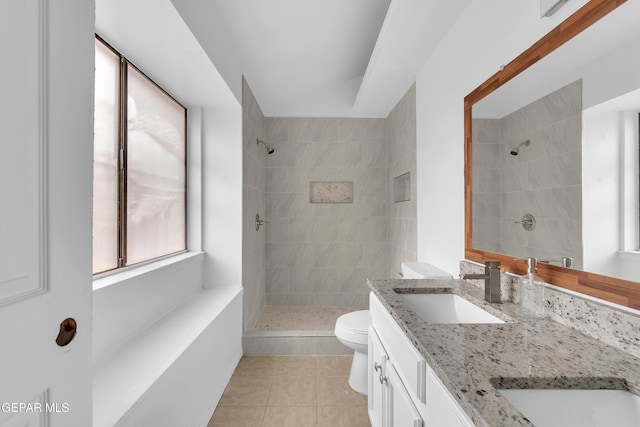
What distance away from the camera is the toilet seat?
2090mm

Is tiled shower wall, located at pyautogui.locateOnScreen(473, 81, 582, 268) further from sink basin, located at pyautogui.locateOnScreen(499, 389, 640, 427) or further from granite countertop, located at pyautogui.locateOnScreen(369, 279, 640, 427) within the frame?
sink basin, located at pyautogui.locateOnScreen(499, 389, 640, 427)

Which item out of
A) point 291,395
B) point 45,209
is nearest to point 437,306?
point 291,395

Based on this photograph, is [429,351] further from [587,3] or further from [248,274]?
[248,274]

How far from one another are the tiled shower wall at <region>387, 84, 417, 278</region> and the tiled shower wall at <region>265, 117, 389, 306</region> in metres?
0.20

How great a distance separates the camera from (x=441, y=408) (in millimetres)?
789

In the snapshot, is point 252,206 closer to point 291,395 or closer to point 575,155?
point 291,395

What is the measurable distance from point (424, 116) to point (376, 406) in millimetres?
1955

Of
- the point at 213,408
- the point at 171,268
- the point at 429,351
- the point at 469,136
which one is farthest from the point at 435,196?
the point at 213,408

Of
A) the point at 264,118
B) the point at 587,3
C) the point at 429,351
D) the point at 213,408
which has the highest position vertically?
the point at 264,118

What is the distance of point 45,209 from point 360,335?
1811 mm

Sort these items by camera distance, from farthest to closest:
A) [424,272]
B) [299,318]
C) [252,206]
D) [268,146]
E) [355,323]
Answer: [268,146] < [299,318] < [252,206] < [355,323] < [424,272]

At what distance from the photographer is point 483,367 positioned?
75 centimetres

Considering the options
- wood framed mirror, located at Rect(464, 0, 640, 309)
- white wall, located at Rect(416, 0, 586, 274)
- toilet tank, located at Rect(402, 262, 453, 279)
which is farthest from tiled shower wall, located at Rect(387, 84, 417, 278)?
wood framed mirror, located at Rect(464, 0, 640, 309)

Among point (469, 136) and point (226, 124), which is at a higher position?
point (226, 124)
